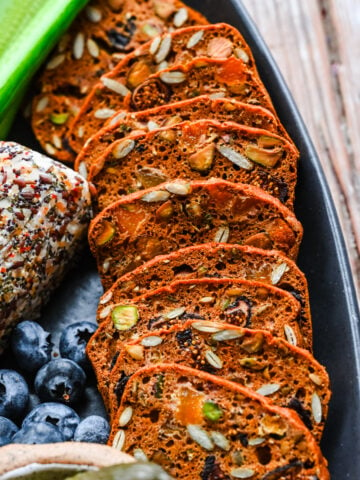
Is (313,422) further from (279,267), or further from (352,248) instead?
(352,248)

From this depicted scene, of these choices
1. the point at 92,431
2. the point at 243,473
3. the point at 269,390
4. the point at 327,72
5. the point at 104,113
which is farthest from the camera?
the point at 327,72

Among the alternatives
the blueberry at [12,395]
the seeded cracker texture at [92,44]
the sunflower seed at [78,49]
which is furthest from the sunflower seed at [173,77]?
the blueberry at [12,395]

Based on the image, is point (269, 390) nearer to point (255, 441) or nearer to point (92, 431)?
point (255, 441)

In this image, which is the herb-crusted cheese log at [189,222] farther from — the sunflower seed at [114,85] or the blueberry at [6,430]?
the blueberry at [6,430]

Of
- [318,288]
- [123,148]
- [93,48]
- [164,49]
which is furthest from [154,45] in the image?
[318,288]

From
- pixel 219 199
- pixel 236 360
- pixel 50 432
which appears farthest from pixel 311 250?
pixel 50 432
